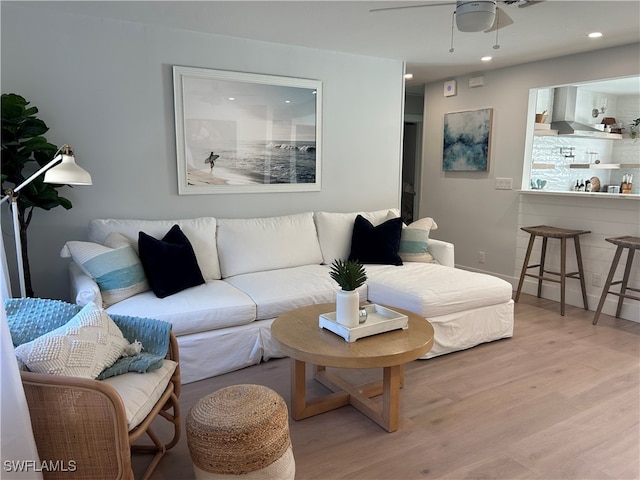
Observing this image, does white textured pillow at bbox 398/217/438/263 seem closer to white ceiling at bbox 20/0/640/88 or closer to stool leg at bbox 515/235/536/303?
stool leg at bbox 515/235/536/303

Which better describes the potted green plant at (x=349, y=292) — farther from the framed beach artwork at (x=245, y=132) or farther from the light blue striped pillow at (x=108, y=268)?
the framed beach artwork at (x=245, y=132)

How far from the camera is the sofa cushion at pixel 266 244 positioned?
11.4ft

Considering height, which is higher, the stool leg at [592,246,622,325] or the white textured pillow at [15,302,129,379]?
the white textured pillow at [15,302,129,379]

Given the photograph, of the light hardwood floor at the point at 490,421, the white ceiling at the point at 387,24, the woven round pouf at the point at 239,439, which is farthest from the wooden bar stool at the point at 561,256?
the woven round pouf at the point at 239,439

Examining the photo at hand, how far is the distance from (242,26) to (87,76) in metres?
1.19

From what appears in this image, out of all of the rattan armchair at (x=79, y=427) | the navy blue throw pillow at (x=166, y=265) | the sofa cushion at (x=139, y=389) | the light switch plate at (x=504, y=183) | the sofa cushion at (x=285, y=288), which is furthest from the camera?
the light switch plate at (x=504, y=183)

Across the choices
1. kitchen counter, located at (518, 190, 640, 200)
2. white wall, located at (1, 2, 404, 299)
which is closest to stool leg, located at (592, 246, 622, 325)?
kitchen counter, located at (518, 190, 640, 200)

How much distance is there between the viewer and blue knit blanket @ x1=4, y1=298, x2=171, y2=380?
175cm

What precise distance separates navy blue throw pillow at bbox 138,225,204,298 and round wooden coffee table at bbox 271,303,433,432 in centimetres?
87

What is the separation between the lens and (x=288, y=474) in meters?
1.80

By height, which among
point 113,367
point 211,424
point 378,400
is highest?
point 113,367

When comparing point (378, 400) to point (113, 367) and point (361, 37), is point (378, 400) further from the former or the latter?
point (361, 37)

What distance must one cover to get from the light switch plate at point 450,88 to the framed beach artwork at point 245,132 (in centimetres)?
199

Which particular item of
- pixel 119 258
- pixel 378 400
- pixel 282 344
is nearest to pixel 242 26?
pixel 119 258
